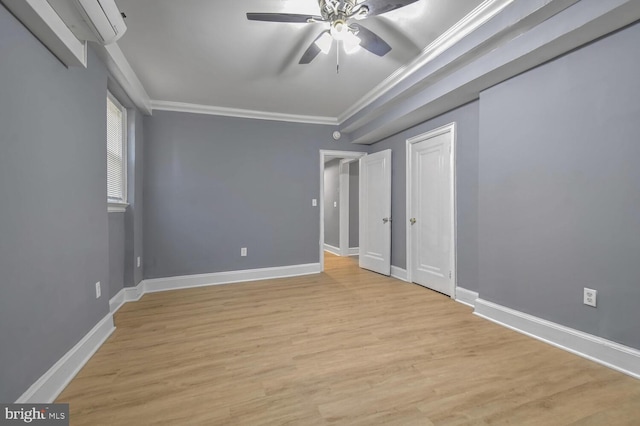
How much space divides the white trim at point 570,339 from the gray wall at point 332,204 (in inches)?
160

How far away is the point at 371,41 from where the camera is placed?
2.04 meters

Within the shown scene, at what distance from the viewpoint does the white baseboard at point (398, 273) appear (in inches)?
159

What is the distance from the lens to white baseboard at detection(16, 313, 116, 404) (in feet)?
4.59

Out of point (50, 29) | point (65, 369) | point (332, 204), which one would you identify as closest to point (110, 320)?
point (65, 369)

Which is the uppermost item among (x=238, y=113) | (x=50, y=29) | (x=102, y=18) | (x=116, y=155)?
(x=238, y=113)

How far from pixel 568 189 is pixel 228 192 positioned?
383 centimetres

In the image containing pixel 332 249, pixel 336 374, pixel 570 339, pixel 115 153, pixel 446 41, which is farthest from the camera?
pixel 332 249

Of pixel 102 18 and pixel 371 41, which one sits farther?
pixel 371 41

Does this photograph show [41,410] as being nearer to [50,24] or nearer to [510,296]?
[50,24]

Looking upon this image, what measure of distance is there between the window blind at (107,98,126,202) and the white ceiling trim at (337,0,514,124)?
2.97m

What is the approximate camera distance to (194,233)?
3873mm

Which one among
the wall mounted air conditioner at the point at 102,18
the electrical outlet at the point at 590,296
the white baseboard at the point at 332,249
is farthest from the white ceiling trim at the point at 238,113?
the electrical outlet at the point at 590,296

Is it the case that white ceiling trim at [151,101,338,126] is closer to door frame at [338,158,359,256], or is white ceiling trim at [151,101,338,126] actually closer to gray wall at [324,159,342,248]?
door frame at [338,158,359,256]

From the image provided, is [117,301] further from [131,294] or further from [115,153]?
[115,153]
